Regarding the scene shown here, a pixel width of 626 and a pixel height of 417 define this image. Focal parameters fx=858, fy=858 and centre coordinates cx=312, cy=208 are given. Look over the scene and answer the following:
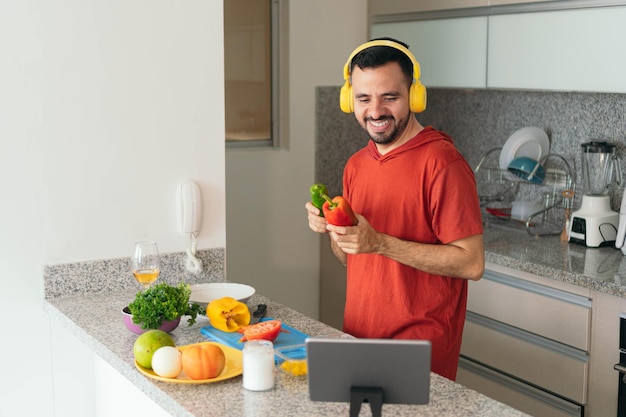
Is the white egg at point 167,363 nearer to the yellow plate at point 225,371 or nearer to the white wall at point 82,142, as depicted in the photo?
the yellow plate at point 225,371

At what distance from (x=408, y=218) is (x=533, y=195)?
1704 millimetres

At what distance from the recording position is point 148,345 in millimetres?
1991

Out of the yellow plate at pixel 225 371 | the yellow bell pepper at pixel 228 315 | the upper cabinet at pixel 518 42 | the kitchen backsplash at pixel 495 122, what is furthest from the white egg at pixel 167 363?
the kitchen backsplash at pixel 495 122

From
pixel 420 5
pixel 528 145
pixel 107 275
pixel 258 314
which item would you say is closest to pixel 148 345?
pixel 258 314

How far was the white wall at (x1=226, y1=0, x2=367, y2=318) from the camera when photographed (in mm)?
4059

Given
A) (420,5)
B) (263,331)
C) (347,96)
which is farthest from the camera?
(420,5)

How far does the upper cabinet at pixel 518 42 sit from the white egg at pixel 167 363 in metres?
1.95

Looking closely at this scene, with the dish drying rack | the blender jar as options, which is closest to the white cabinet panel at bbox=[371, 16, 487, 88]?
the dish drying rack

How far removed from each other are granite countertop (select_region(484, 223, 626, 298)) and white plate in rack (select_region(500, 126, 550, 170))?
1.17ft

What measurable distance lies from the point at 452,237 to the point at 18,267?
1259 mm

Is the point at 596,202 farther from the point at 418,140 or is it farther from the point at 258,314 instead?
the point at 258,314

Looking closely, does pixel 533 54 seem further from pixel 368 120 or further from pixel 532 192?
pixel 368 120

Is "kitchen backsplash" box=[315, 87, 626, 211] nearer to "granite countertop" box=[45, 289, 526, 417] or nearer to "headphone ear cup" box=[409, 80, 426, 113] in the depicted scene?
"headphone ear cup" box=[409, 80, 426, 113]

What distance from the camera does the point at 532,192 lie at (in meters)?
3.94
